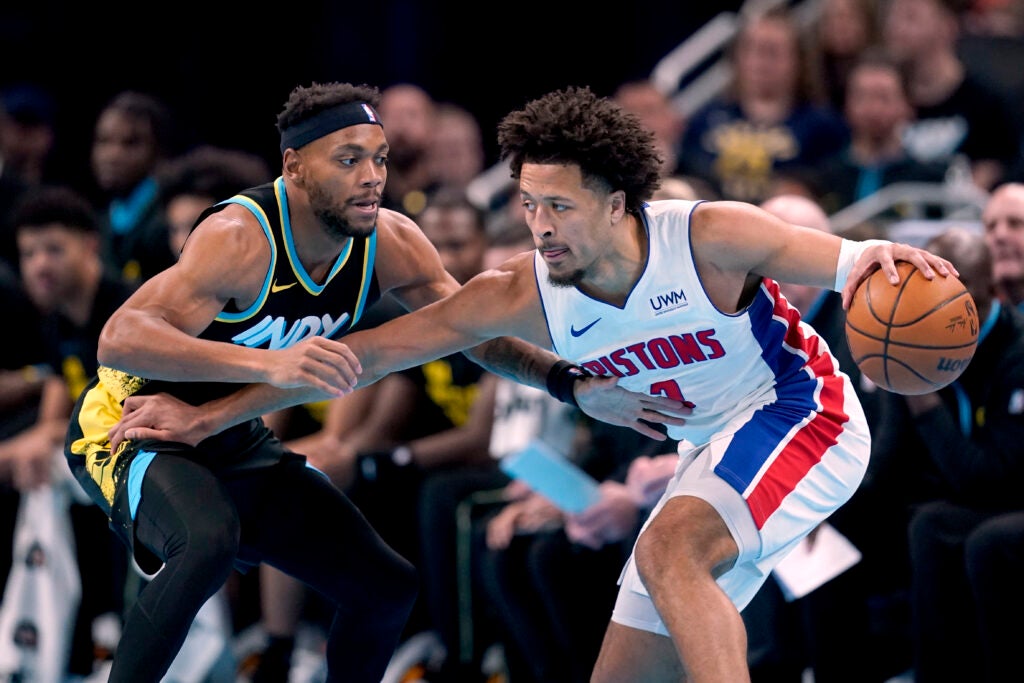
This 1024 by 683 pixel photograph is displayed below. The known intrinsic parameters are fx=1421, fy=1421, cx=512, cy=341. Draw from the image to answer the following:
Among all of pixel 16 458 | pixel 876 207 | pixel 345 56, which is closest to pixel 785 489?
pixel 876 207

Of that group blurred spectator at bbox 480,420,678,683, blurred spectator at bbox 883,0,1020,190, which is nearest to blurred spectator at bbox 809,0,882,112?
blurred spectator at bbox 883,0,1020,190

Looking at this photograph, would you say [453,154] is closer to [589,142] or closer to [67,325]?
[67,325]

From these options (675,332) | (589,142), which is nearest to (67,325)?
(589,142)

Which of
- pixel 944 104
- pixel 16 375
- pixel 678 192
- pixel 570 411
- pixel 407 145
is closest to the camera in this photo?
pixel 678 192

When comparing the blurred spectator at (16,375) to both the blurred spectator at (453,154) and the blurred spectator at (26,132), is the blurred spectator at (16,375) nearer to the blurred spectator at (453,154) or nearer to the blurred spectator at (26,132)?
the blurred spectator at (26,132)

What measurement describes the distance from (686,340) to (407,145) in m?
5.32

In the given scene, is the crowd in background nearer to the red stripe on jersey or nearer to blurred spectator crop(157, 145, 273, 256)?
blurred spectator crop(157, 145, 273, 256)

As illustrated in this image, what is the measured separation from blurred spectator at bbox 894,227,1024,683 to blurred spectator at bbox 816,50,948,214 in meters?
2.90

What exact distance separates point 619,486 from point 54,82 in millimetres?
7696

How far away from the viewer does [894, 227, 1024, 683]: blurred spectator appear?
221 inches

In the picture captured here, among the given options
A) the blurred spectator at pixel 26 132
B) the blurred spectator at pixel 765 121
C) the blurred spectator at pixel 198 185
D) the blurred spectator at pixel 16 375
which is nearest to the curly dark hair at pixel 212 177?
the blurred spectator at pixel 198 185

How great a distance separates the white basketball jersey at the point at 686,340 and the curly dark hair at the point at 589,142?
138 mm

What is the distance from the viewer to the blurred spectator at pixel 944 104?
8820 millimetres

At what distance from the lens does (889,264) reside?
4320 mm
